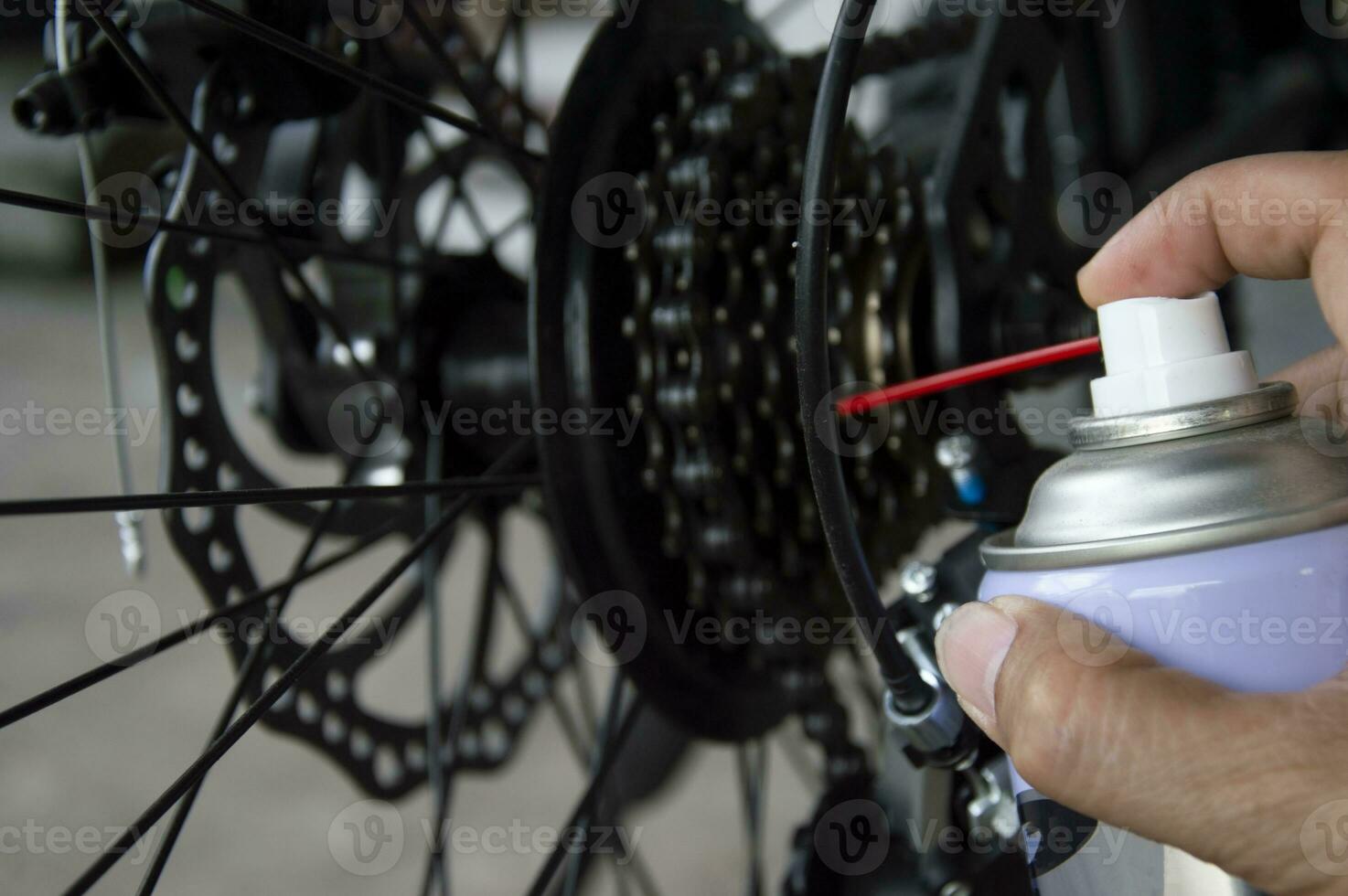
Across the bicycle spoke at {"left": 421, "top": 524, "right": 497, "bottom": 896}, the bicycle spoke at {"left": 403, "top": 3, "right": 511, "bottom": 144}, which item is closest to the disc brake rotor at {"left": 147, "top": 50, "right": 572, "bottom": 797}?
the bicycle spoke at {"left": 421, "top": 524, "right": 497, "bottom": 896}

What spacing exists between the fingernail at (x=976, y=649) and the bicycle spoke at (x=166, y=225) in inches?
13.7

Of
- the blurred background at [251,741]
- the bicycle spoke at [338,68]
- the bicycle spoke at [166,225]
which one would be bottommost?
the blurred background at [251,741]

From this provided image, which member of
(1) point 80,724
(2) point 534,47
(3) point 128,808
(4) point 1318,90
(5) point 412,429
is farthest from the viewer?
(2) point 534,47

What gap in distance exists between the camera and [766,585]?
603 millimetres

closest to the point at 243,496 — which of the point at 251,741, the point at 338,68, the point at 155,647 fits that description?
the point at 155,647

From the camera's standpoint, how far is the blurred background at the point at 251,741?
125 centimetres

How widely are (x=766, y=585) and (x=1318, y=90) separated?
941 mm

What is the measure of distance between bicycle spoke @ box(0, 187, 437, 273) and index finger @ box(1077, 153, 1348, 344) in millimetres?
369

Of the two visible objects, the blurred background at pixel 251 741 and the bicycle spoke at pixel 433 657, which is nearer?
the bicycle spoke at pixel 433 657

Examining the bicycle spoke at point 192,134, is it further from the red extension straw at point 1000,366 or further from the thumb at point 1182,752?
the thumb at point 1182,752

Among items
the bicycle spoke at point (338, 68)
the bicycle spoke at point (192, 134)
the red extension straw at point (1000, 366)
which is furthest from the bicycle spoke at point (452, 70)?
the red extension straw at point (1000, 366)

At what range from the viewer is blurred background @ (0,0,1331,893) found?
1.25 meters

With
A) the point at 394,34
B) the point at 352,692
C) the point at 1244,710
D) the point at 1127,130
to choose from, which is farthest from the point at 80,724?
the point at 1244,710

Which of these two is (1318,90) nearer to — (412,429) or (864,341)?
(864,341)
